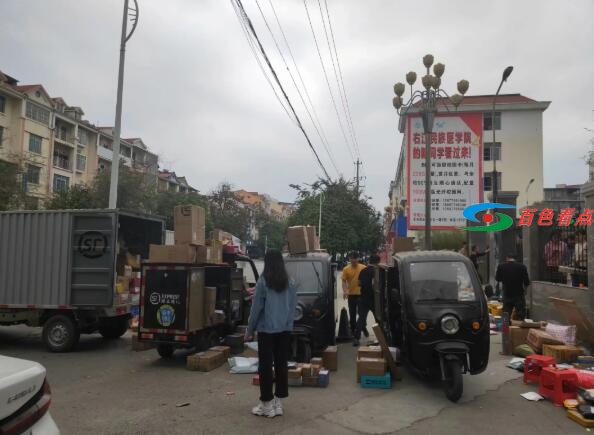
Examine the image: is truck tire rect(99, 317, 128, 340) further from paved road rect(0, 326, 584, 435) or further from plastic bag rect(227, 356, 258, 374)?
plastic bag rect(227, 356, 258, 374)

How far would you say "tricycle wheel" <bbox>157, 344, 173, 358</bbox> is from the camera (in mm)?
8703

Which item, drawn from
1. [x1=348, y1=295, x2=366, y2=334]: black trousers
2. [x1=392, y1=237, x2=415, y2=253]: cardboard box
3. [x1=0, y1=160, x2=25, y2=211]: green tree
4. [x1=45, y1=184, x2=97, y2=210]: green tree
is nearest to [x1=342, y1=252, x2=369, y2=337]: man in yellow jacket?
[x1=348, y1=295, x2=366, y2=334]: black trousers

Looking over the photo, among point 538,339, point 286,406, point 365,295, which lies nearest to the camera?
point 286,406

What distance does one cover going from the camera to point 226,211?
208 ft

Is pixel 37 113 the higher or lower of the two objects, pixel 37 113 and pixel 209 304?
the higher

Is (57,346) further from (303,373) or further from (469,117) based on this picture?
Result: (469,117)

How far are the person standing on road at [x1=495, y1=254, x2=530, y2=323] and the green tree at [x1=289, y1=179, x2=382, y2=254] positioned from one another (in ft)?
91.5

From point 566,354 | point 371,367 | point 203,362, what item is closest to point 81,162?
point 203,362

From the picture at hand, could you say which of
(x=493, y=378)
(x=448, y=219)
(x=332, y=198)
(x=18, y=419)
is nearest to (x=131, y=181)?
(x=332, y=198)

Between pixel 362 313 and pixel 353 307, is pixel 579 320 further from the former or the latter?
pixel 353 307

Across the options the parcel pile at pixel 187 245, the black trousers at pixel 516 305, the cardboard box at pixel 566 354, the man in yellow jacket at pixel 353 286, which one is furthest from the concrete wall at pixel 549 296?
the parcel pile at pixel 187 245

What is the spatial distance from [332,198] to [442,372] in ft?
120

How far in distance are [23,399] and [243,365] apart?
211 inches

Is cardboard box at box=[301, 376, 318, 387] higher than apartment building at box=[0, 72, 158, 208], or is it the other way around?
apartment building at box=[0, 72, 158, 208]
